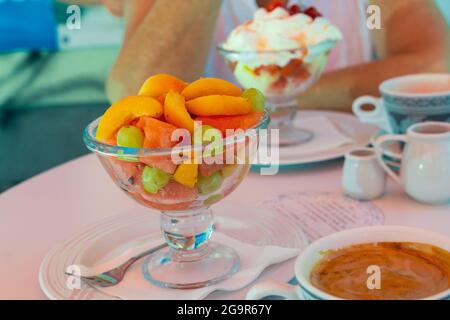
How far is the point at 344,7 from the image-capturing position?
58.2 inches

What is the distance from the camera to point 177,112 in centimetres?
49

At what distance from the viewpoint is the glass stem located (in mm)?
543

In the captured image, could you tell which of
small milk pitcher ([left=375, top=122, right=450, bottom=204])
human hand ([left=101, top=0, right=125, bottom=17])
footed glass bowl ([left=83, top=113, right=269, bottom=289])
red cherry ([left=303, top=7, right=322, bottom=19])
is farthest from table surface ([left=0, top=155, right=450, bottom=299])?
human hand ([left=101, top=0, right=125, bottom=17])

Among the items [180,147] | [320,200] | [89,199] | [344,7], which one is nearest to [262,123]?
[180,147]

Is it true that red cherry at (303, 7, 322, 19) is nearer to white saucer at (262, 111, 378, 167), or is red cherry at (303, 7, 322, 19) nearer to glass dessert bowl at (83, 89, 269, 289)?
white saucer at (262, 111, 378, 167)

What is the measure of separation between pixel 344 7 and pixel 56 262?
1.11m

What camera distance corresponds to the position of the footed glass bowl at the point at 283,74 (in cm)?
84

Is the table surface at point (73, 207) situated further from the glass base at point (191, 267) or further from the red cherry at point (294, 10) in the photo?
the red cherry at point (294, 10)

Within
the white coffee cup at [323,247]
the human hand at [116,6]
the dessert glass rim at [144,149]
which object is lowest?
the white coffee cup at [323,247]

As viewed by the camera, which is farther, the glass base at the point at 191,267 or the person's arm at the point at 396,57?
the person's arm at the point at 396,57

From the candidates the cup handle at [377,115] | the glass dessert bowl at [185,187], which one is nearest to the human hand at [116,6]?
the cup handle at [377,115]

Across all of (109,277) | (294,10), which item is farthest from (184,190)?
(294,10)

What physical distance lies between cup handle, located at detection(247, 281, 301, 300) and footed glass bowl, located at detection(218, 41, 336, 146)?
450 millimetres

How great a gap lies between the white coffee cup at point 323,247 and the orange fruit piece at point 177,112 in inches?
5.3
